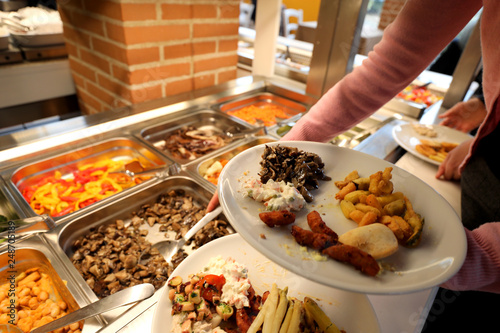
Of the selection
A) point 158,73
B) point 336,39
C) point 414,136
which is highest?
point 336,39

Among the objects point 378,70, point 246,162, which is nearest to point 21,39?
point 246,162

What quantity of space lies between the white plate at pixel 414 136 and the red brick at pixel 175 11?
1741mm

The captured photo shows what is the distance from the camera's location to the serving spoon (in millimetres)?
882

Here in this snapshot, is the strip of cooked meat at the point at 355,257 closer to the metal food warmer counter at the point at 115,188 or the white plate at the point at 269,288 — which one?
the white plate at the point at 269,288

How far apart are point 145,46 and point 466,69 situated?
2.69 meters

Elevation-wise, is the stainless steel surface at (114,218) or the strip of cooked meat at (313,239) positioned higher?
the strip of cooked meat at (313,239)

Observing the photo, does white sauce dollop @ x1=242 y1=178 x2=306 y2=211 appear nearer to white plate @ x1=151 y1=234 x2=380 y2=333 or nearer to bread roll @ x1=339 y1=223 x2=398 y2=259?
bread roll @ x1=339 y1=223 x2=398 y2=259

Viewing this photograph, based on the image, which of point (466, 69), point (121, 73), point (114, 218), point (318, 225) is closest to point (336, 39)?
point (466, 69)

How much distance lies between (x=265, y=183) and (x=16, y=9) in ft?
4.79

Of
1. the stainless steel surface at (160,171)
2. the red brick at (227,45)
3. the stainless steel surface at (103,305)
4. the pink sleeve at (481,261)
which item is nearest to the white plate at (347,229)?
the pink sleeve at (481,261)

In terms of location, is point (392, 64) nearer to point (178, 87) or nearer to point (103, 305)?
point (103, 305)

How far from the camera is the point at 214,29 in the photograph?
246 centimetres

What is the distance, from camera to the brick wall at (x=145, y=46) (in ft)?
6.54

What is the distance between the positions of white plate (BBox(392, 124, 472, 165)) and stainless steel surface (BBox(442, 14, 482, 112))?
75 centimetres
